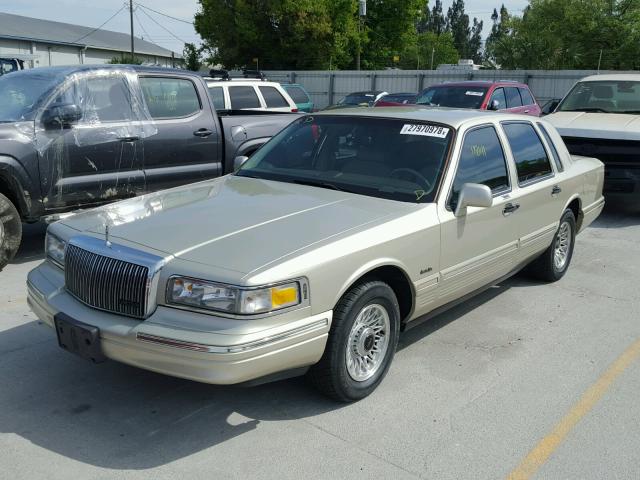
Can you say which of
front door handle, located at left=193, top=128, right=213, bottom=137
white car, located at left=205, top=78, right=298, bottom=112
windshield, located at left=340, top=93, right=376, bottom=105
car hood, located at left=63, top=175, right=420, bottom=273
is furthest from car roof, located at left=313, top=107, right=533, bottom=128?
windshield, located at left=340, top=93, right=376, bottom=105

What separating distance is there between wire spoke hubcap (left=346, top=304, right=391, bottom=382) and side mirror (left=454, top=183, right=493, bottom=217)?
0.94 metres

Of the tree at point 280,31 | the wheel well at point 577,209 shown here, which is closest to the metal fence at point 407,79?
the tree at point 280,31

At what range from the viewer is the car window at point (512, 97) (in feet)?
45.7

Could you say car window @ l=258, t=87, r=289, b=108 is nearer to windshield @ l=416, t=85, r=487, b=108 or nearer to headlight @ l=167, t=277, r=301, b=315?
windshield @ l=416, t=85, r=487, b=108

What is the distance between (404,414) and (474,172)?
73.5 inches

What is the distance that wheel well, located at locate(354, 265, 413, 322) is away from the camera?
3.97 metres

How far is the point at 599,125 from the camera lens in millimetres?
9641

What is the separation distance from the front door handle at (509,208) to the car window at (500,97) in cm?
863

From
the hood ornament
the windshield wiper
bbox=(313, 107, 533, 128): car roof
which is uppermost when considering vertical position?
bbox=(313, 107, 533, 128): car roof

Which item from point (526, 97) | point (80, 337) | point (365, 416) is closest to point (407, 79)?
point (526, 97)

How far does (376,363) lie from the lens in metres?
4.05

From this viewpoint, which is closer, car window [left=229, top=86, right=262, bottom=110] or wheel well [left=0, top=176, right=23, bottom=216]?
wheel well [left=0, top=176, right=23, bottom=216]

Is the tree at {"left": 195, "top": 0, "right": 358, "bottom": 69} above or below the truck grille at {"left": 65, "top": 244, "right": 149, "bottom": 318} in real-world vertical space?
above

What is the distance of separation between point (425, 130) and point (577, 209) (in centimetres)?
268
